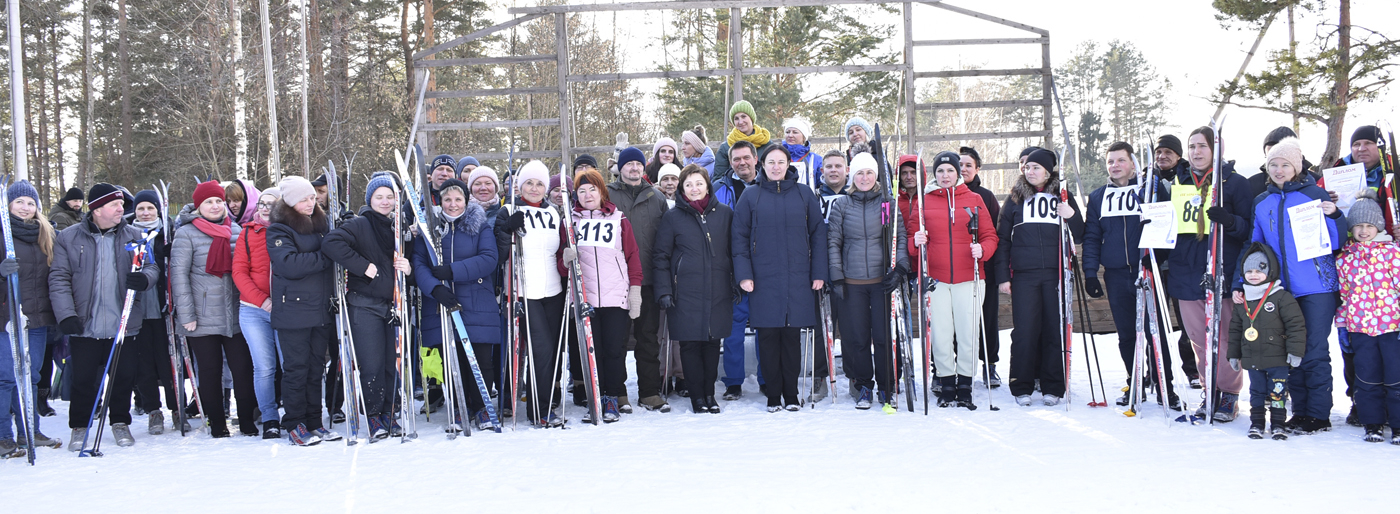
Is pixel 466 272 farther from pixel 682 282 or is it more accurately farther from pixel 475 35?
pixel 475 35

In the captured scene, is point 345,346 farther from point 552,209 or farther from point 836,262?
point 836,262

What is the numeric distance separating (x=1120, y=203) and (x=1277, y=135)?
2.85 feet

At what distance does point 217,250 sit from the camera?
183 inches

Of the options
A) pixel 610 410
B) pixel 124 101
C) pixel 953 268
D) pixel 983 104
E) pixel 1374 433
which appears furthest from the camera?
pixel 124 101

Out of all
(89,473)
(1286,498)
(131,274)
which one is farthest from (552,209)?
(1286,498)

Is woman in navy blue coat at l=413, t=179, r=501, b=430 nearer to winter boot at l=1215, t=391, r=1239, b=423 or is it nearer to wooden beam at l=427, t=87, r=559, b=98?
winter boot at l=1215, t=391, r=1239, b=423

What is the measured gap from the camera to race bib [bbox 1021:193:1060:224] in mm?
5113

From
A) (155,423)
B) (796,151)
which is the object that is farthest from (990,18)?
(155,423)

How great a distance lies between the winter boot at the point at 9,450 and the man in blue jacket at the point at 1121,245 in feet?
18.3

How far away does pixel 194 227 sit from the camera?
4664 mm

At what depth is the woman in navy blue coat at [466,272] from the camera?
15.1 ft

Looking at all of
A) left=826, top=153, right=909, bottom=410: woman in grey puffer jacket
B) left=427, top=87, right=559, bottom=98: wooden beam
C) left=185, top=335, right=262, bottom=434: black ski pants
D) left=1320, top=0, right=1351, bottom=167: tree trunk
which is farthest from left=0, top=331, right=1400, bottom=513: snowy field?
left=1320, top=0, right=1351, bottom=167: tree trunk

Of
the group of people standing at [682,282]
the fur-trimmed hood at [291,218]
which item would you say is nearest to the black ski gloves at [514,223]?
the group of people standing at [682,282]

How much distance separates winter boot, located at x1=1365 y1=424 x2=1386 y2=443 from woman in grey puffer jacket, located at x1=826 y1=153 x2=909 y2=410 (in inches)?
87.6
